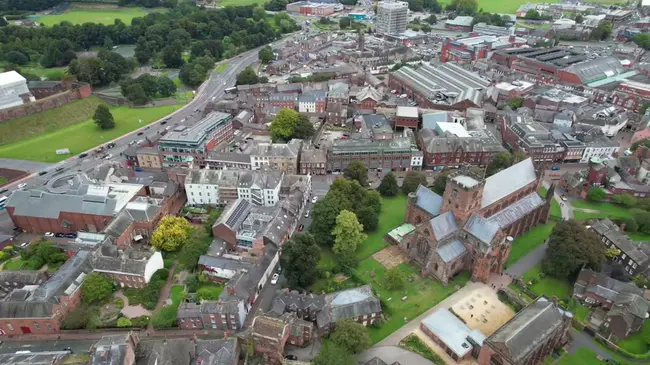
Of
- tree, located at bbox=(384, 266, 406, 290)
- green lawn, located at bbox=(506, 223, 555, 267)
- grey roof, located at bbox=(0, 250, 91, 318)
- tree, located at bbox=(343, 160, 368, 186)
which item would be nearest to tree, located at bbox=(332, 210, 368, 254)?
tree, located at bbox=(384, 266, 406, 290)

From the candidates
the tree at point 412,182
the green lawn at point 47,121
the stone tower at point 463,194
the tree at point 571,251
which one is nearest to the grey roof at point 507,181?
the stone tower at point 463,194

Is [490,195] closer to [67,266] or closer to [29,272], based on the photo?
[67,266]

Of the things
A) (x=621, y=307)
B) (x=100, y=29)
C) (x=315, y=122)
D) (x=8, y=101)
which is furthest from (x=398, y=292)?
(x=100, y=29)

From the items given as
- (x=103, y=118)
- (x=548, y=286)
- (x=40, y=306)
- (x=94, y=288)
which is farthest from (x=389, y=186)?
(x=103, y=118)

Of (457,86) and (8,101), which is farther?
(457,86)

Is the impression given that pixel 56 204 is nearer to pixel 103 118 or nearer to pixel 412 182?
pixel 103 118

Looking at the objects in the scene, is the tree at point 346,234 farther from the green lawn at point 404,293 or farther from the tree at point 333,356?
the tree at point 333,356
